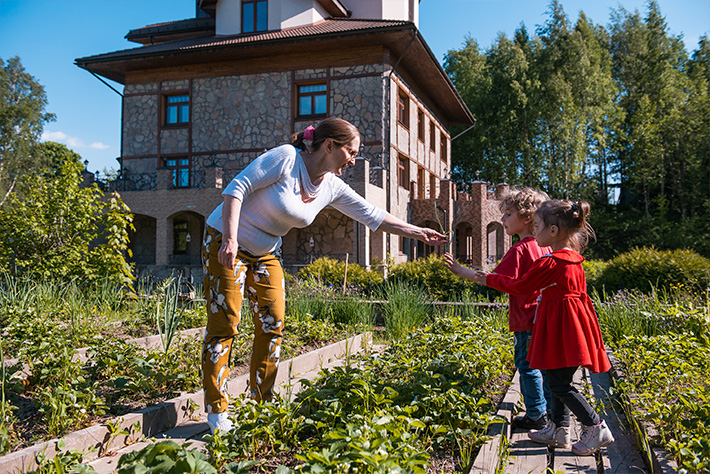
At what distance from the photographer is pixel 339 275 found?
10.2 meters

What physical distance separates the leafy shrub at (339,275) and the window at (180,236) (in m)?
8.86

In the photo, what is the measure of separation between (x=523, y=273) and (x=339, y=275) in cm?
728

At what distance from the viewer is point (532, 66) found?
2753 centimetres

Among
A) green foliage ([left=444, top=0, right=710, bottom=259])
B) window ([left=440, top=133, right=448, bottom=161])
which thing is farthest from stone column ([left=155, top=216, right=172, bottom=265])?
green foliage ([left=444, top=0, right=710, bottom=259])

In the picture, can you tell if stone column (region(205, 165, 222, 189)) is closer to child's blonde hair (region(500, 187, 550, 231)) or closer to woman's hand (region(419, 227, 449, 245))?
woman's hand (region(419, 227, 449, 245))

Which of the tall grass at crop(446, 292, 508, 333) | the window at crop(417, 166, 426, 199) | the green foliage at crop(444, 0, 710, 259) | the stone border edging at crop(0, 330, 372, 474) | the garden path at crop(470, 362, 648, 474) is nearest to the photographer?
the stone border edging at crop(0, 330, 372, 474)

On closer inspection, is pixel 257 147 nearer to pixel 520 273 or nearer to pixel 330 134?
pixel 330 134

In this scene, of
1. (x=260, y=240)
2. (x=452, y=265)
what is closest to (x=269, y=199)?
(x=260, y=240)

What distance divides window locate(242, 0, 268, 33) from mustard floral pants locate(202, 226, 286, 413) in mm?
15850

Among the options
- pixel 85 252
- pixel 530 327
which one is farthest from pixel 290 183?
pixel 85 252

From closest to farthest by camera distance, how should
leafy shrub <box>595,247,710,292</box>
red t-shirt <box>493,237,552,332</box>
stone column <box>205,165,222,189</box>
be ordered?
red t-shirt <box>493,237,552,332</box>
leafy shrub <box>595,247,710,292</box>
stone column <box>205,165,222,189</box>

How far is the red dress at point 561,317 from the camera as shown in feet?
8.61

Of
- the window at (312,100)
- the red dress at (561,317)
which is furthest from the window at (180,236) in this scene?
the red dress at (561,317)

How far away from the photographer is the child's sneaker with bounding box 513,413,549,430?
2964 millimetres
